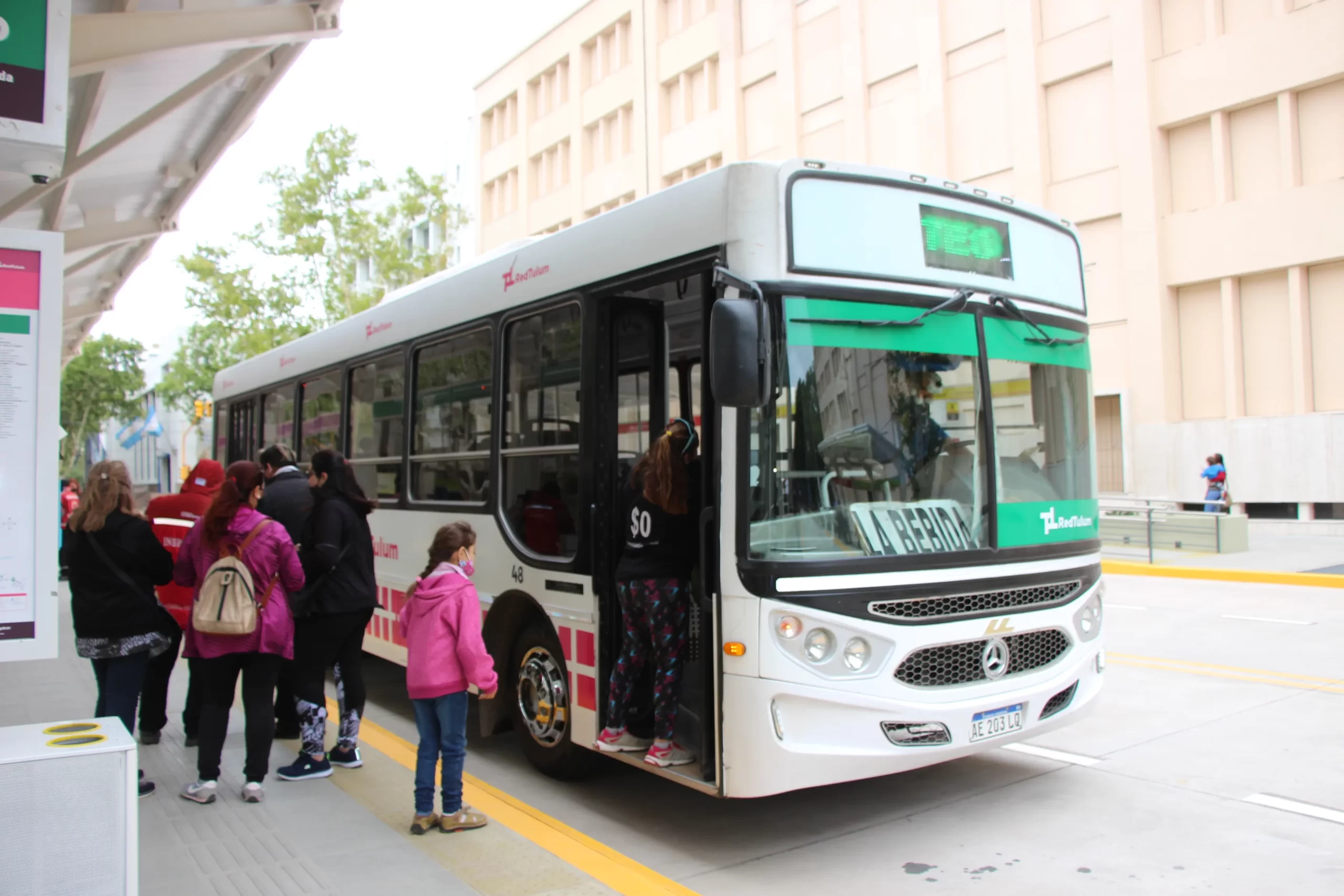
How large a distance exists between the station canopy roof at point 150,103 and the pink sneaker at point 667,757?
4241 mm

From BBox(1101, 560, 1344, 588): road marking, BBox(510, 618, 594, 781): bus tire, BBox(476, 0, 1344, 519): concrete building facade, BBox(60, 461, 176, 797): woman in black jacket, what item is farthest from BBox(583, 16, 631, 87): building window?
BBox(60, 461, 176, 797): woman in black jacket

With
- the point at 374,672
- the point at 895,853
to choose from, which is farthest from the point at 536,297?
the point at 374,672

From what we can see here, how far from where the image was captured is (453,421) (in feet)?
24.1

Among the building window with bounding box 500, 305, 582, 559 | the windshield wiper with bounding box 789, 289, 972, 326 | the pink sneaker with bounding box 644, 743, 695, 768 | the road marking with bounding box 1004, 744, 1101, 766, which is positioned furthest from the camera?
the road marking with bounding box 1004, 744, 1101, 766

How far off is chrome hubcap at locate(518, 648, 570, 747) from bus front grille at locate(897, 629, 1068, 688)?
6.61 ft

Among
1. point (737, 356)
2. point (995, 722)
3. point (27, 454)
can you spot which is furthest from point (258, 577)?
point (995, 722)

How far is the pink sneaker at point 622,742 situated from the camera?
5316mm

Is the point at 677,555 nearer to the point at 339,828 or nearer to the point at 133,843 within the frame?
the point at 339,828

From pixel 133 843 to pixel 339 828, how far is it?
6.02 feet

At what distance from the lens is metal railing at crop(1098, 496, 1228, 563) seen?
17734 mm

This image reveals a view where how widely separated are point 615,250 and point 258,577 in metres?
2.51

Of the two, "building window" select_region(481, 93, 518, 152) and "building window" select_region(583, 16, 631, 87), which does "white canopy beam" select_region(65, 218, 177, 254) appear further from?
"building window" select_region(481, 93, 518, 152)

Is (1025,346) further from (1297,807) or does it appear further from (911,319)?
(1297,807)

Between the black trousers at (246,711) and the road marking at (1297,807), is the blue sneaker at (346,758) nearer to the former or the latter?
the black trousers at (246,711)
